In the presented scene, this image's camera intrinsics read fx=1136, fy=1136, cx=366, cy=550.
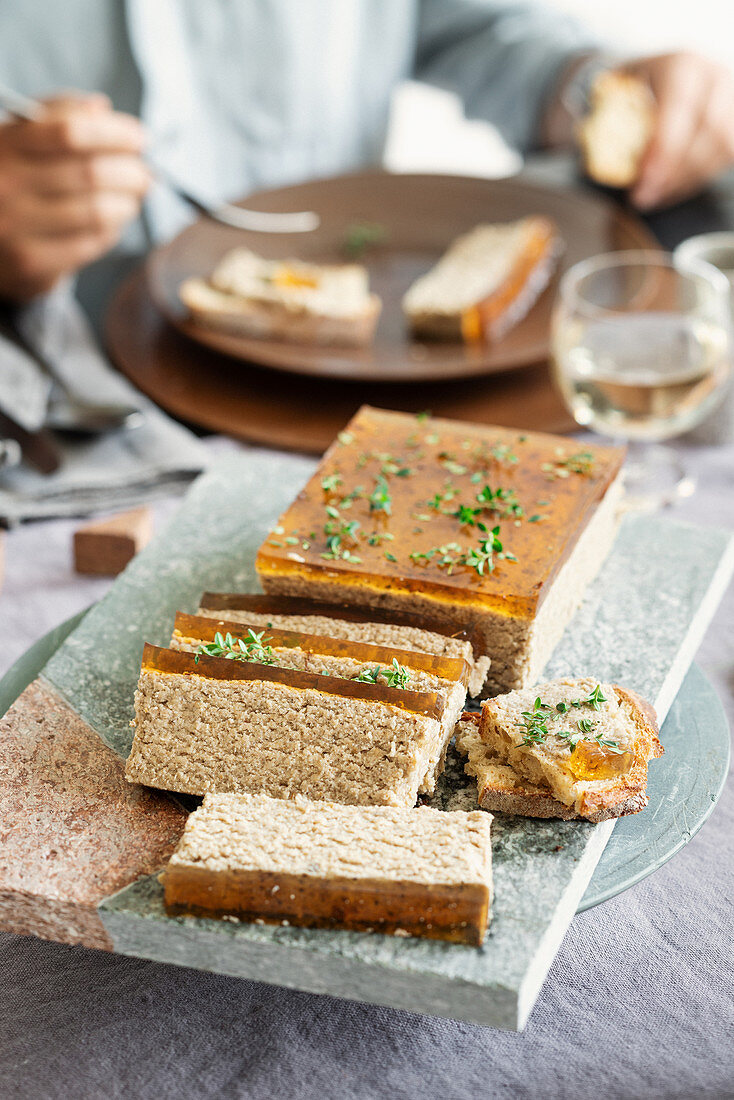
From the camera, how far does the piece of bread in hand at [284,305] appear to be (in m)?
3.29

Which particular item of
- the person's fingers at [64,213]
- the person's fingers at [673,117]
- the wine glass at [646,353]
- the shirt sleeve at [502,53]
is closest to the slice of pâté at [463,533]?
the wine glass at [646,353]

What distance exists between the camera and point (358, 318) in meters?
3.26

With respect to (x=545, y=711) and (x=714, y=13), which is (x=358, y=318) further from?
(x=714, y=13)

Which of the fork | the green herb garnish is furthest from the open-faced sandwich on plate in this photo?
the fork

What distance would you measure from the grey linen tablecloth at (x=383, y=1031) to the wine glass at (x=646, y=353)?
1.26 meters

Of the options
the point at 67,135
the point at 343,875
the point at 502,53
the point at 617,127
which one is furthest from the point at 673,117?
the point at 343,875

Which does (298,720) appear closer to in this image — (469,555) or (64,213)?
(469,555)

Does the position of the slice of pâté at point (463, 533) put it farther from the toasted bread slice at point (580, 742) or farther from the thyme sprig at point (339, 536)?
the toasted bread slice at point (580, 742)

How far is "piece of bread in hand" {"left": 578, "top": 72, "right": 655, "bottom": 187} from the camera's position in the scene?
4.00 metres

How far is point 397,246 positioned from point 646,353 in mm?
1274

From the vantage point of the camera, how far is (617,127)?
161 inches

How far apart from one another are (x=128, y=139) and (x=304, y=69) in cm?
202

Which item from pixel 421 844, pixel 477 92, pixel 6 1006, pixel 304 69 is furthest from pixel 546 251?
pixel 6 1006

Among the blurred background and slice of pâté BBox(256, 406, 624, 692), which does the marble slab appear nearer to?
slice of pâté BBox(256, 406, 624, 692)
